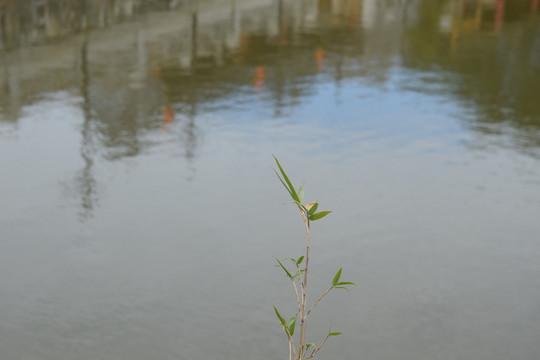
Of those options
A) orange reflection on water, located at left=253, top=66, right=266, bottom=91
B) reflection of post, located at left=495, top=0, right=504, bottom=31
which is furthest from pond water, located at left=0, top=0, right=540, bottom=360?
reflection of post, located at left=495, top=0, right=504, bottom=31

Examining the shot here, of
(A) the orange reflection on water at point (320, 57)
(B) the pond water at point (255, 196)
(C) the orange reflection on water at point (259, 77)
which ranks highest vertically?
(A) the orange reflection on water at point (320, 57)

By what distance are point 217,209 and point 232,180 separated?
73cm

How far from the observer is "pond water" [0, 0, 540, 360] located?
4648 millimetres

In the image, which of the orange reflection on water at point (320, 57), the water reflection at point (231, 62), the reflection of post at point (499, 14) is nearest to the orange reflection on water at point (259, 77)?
the water reflection at point (231, 62)

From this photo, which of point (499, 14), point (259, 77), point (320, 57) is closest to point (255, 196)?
point (259, 77)

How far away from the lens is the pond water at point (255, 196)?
465cm

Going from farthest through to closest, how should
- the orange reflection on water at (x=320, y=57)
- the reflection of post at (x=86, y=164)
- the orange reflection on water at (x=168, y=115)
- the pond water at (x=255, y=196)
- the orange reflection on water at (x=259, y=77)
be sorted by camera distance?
the orange reflection on water at (x=320, y=57) → the orange reflection on water at (x=259, y=77) → the orange reflection on water at (x=168, y=115) → the reflection of post at (x=86, y=164) → the pond water at (x=255, y=196)

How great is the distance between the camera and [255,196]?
6727 mm

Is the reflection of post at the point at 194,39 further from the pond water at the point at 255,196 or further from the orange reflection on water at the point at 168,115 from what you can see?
the orange reflection on water at the point at 168,115

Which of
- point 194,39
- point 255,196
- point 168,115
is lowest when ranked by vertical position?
point 255,196

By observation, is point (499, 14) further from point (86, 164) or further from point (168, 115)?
point (86, 164)

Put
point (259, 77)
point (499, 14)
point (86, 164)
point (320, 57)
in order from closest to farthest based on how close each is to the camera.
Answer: point (86, 164), point (259, 77), point (320, 57), point (499, 14)

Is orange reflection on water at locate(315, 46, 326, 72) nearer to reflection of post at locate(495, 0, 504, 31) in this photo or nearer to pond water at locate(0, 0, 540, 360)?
pond water at locate(0, 0, 540, 360)

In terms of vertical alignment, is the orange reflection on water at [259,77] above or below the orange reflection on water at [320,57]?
below
